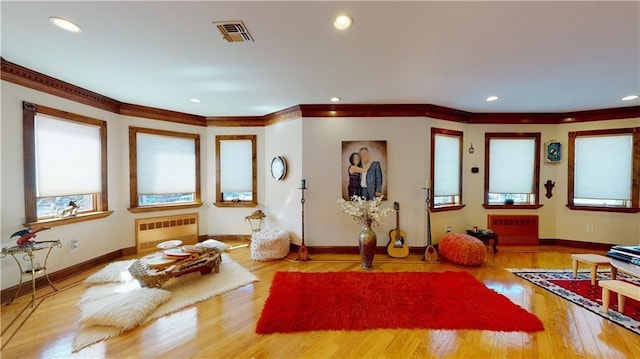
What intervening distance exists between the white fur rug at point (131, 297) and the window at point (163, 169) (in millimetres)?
1251

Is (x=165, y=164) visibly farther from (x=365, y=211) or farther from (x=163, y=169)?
(x=365, y=211)

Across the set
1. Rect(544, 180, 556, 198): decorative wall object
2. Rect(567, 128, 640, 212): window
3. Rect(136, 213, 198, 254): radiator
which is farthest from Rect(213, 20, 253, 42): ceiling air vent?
Rect(567, 128, 640, 212): window

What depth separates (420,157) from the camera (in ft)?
13.8

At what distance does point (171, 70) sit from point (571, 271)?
5944 mm

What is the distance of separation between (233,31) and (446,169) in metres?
4.13

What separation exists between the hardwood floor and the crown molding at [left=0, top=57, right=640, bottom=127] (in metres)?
2.55

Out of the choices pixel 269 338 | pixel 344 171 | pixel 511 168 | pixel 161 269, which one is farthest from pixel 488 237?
pixel 161 269

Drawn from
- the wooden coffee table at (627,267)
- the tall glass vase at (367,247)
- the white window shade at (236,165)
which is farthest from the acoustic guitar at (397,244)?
the white window shade at (236,165)

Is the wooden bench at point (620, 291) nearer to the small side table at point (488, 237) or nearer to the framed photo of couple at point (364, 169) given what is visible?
the small side table at point (488, 237)

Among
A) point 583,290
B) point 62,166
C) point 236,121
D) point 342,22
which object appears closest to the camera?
point 342,22

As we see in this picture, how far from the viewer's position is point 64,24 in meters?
1.96

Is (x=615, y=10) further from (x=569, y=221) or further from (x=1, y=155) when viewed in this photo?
(x=1, y=155)

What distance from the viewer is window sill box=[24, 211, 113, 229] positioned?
291 centimetres

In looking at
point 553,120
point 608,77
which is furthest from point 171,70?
point 553,120
